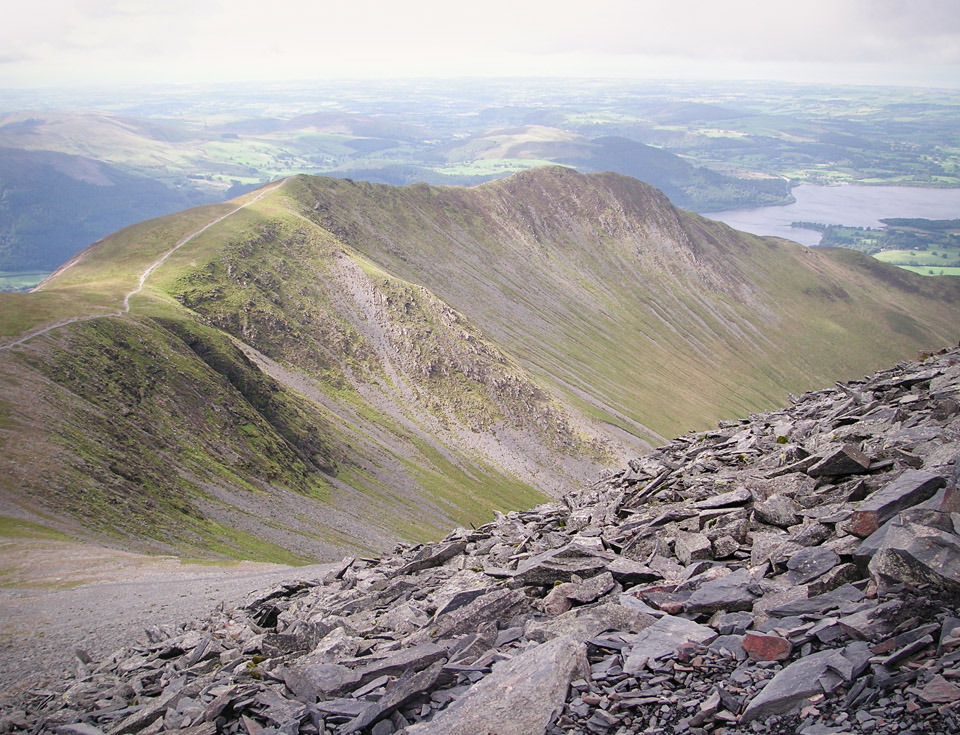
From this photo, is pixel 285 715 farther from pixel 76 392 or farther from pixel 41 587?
pixel 76 392

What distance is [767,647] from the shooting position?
1431cm

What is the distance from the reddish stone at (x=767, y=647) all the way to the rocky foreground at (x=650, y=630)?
42mm

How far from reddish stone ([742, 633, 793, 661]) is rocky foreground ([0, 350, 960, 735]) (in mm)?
42

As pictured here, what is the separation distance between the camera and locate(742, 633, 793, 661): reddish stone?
14.2m

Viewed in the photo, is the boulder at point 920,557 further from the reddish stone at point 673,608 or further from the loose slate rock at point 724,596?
the reddish stone at point 673,608

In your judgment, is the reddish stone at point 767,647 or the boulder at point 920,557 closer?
the reddish stone at point 767,647

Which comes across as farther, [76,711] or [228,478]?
[228,478]

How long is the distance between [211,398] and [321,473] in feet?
67.6

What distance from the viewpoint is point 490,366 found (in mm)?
154250

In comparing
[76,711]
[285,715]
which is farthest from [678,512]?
[76,711]

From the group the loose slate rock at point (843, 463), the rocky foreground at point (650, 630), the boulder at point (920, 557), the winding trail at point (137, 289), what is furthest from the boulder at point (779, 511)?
the winding trail at point (137, 289)

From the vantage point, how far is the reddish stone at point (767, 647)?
14156mm

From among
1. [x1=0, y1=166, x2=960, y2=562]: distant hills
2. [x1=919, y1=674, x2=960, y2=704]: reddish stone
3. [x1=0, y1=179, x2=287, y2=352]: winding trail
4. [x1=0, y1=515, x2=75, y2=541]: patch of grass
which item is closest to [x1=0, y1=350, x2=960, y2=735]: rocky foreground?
[x1=919, y1=674, x2=960, y2=704]: reddish stone

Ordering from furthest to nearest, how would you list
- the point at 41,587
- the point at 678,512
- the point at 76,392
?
the point at 76,392 < the point at 41,587 < the point at 678,512
